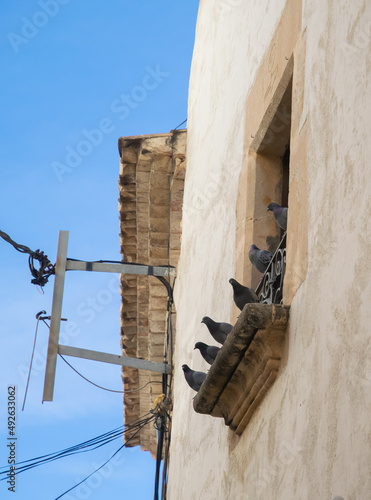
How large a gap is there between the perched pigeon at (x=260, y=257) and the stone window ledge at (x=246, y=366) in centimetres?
59

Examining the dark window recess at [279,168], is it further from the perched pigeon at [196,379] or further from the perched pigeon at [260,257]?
the perched pigeon at [196,379]

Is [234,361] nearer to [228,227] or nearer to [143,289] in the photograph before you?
[228,227]

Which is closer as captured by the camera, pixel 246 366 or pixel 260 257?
pixel 246 366

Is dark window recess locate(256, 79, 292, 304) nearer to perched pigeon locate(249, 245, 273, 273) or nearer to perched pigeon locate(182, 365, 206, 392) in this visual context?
perched pigeon locate(249, 245, 273, 273)

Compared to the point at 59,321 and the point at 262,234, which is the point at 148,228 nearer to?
the point at 59,321

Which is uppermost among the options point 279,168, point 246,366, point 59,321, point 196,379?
point 279,168

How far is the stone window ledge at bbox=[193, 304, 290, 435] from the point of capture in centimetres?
376

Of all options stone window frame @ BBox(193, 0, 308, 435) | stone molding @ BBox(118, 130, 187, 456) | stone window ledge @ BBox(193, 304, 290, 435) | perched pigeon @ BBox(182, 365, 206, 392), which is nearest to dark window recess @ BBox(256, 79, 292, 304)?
stone window frame @ BBox(193, 0, 308, 435)

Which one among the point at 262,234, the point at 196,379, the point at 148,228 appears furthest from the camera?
the point at 148,228

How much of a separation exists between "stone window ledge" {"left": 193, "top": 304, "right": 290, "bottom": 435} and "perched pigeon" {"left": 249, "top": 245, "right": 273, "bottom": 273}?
0.59 metres

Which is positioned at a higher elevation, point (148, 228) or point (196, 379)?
point (148, 228)

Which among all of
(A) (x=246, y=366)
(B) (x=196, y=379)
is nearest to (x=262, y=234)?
(B) (x=196, y=379)

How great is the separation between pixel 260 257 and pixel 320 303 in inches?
47.1

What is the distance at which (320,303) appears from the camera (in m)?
3.35
